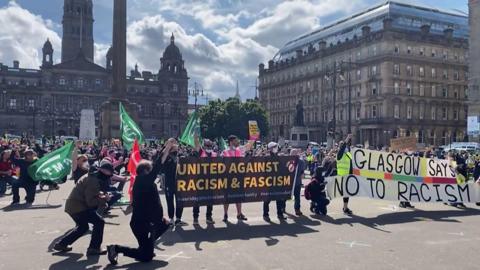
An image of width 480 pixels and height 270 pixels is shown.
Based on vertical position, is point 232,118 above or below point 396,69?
below

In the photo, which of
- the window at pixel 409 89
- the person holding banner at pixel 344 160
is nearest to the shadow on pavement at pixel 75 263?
the person holding banner at pixel 344 160

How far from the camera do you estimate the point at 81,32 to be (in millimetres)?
131375

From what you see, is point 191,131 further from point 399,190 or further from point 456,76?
point 456,76

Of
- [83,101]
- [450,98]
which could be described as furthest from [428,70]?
[83,101]

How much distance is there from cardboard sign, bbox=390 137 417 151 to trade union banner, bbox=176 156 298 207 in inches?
227

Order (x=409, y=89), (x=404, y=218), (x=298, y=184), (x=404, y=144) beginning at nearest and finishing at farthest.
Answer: (x=404, y=218) < (x=298, y=184) < (x=404, y=144) < (x=409, y=89)

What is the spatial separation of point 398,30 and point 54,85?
82.7 m

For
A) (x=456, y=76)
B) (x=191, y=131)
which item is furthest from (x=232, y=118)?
(x=191, y=131)

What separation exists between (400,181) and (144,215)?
823 centimetres

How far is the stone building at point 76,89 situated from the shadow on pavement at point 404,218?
108m

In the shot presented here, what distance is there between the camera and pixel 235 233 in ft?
32.8

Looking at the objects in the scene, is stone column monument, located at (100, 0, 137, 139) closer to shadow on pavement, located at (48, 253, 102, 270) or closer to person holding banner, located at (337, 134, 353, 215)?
person holding banner, located at (337, 134, 353, 215)

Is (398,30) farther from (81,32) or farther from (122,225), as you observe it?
(81,32)

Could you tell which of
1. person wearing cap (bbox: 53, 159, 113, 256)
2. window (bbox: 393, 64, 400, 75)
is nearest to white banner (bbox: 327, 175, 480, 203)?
person wearing cap (bbox: 53, 159, 113, 256)
